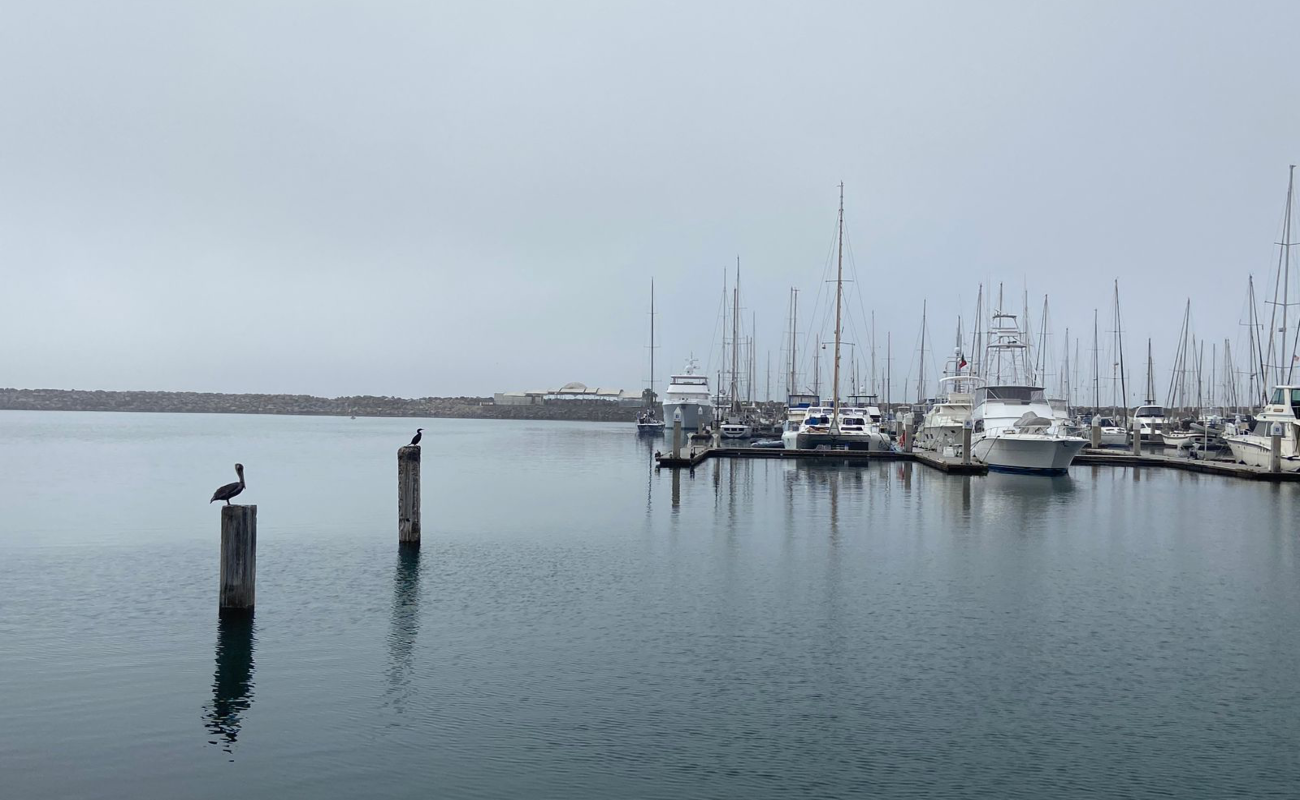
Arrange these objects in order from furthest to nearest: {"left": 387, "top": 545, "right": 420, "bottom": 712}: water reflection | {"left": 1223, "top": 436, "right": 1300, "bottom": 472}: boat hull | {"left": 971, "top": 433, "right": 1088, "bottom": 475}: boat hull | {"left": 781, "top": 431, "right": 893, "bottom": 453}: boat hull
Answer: {"left": 781, "top": 431, "right": 893, "bottom": 453}: boat hull → {"left": 1223, "top": 436, "right": 1300, "bottom": 472}: boat hull → {"left": 971, "top": 433, "right": 1088, "bottom": 475}: boat hull → {"left": 387, "top": 545, "right": 420, "bottom": 712}: water reflection

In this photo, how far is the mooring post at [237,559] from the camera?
15.6 meters

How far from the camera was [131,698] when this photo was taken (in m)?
13.0

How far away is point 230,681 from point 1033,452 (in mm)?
41630

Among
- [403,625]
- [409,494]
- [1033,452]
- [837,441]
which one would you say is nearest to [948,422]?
[837,441]

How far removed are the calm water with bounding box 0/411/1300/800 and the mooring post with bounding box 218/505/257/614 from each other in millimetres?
448

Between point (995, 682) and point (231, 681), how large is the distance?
32.4ft

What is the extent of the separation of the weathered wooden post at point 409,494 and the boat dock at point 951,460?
88.8ft

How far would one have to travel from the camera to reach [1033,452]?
159 feet

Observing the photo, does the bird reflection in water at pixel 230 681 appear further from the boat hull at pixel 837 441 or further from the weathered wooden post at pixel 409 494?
the boat hull at pixel 837 441

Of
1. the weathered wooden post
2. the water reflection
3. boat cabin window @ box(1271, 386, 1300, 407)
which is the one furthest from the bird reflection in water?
boat cabin window @ box(1271, 386, 1300, 407)

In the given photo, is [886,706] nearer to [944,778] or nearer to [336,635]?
[944,778]

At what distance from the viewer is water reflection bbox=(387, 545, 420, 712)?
1357 cm

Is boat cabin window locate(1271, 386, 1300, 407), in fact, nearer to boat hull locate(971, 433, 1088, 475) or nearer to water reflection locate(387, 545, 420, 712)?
boat hull locate(971, 433, 1088, 475)

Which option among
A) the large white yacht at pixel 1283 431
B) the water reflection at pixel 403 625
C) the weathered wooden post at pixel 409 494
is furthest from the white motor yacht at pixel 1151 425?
the water reflection at pixel 403 625
